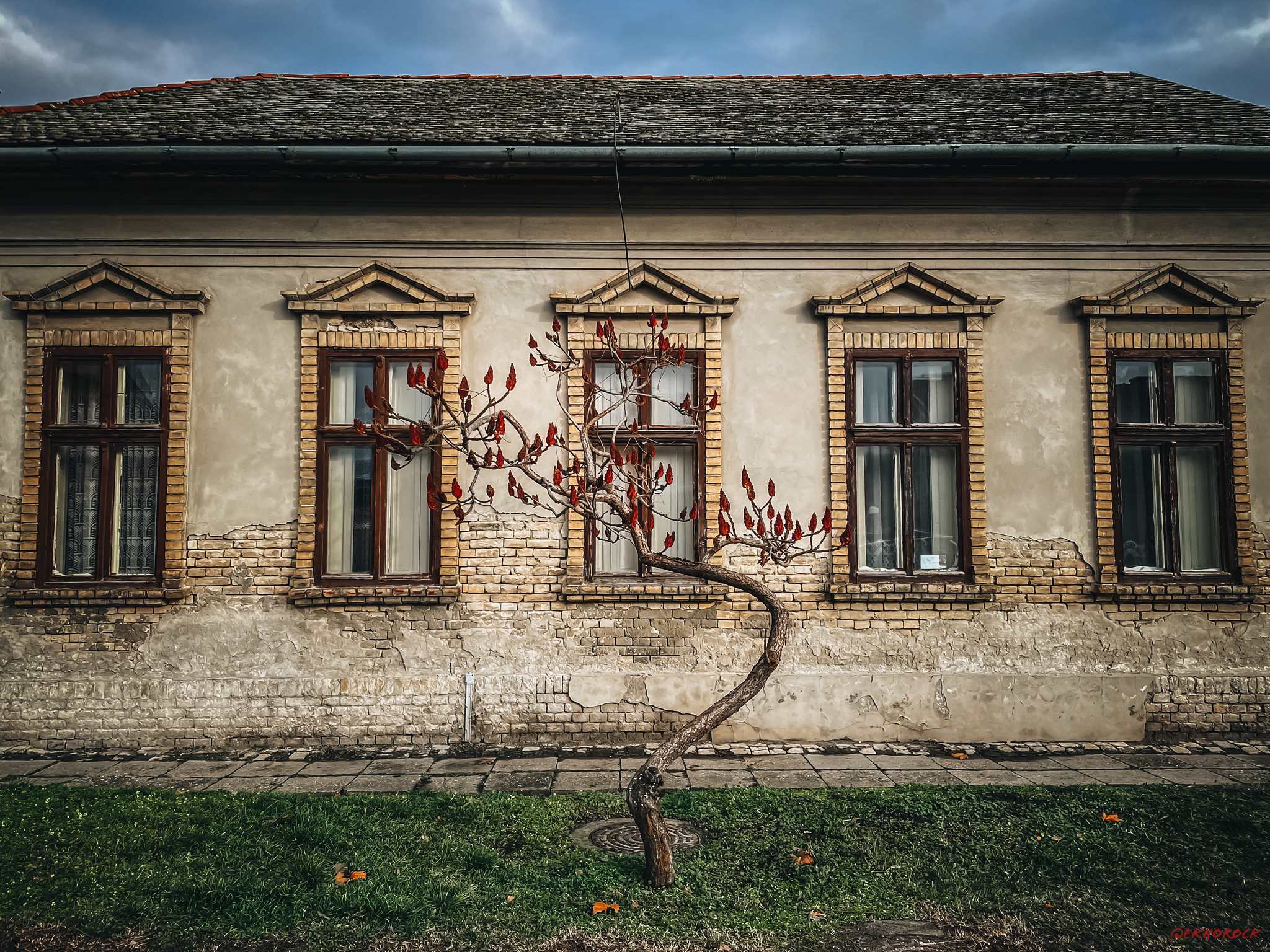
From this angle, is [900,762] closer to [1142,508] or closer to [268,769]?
[1142,508]

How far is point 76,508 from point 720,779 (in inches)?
227

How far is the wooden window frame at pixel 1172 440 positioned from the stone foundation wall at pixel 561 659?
295 millimetres

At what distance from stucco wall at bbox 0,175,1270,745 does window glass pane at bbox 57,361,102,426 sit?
360 mm

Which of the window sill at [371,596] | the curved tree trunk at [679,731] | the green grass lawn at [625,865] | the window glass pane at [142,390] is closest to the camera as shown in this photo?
the green grass lawn at [625,865]

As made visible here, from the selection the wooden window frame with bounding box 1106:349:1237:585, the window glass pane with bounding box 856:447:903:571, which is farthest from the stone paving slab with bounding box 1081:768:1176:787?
the window glass pane with bounding box 856:447:903:571

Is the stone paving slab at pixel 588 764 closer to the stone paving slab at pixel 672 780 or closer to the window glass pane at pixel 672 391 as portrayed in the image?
the stone paving slab at pixel 672 780

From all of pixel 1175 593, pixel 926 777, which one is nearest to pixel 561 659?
pixel 926 777

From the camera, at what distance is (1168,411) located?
6.45 metres

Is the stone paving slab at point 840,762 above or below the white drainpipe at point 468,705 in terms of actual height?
below

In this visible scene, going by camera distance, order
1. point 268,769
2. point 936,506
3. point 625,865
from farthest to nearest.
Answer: point 936,506 → point 268,769 → point 625,865

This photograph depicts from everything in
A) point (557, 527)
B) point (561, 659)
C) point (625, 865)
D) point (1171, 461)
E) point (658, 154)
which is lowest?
point (625, 865)

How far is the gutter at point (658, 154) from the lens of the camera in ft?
19.9

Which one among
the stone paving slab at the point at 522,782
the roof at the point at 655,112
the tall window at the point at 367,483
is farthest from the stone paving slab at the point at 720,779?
the roof at the point at 655,112

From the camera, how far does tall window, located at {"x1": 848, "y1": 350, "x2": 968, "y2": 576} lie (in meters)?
6.47
